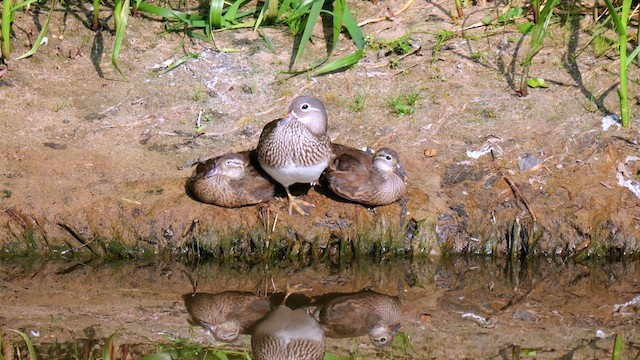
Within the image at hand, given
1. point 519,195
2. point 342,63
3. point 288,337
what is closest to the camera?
point 288,337

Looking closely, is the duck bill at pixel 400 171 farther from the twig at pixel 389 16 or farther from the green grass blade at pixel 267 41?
the twig at pixel 389 16

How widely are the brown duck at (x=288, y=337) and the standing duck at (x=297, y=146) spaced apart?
118 centimetres

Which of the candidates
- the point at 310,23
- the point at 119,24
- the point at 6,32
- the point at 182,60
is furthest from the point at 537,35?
the point at 6,32

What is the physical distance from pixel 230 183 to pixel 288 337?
5.21 ft

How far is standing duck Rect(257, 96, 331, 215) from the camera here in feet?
25.6

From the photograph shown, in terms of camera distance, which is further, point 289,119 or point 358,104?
point 358,104

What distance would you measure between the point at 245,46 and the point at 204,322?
3.34m

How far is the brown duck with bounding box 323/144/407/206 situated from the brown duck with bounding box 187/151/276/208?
475 millimetres

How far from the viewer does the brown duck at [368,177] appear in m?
7.94

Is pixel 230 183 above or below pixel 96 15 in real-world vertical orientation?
below

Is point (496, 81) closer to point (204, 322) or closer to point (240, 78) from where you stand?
point (240, 78)

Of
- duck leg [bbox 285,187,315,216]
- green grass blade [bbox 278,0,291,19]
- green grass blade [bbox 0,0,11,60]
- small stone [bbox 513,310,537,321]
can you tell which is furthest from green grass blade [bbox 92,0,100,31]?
small stone [bbox 513,310,537,321]

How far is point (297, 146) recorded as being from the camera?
779cm

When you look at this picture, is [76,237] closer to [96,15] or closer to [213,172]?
[213,172]
